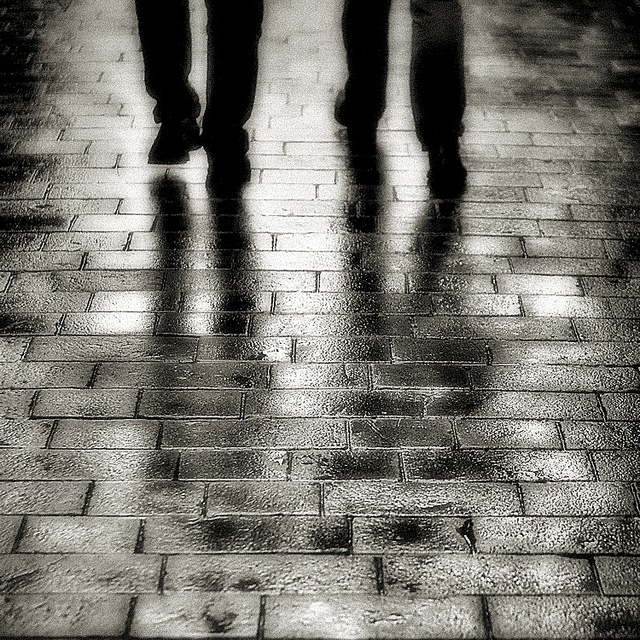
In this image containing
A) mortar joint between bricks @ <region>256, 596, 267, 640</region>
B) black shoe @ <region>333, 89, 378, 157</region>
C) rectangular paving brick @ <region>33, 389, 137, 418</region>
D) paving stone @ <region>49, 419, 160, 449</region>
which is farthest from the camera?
black shoe @ <region>333, 89, 378, 157</region>

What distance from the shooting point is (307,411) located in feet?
9.03

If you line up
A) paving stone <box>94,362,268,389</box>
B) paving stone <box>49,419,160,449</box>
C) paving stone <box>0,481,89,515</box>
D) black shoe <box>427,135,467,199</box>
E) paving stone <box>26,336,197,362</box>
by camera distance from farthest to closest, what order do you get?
black shoe <box>427,135,467,199</box>, paving stone <box>26,336,197,362</box>, paving stone <box>94,362,268,389</box>, paving stone <box>49,419,160,449</box>, paving stone <box>0,481,89,515</box>

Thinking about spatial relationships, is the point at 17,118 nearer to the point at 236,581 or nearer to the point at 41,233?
the point at 41,233

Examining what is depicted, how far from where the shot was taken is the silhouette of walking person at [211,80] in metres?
3.85

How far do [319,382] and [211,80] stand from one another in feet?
6.19

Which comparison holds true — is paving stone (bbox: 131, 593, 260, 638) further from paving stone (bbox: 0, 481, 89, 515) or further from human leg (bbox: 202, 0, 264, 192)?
human leg (bbox: 202, 0, 264, 192)

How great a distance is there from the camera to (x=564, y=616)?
2094mm

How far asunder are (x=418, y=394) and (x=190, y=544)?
38.1 inches

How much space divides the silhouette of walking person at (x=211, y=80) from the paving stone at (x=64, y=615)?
97.2 inches

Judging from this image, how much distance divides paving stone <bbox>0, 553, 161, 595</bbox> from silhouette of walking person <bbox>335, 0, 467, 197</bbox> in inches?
100

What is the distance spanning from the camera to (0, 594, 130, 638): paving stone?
2.04 metres

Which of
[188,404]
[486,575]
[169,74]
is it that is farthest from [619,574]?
[169,74]

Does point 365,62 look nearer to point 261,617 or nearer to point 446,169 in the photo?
point 446,169

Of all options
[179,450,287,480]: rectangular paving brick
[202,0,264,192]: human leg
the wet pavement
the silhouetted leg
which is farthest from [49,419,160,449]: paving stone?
the silhouetted leg
